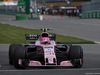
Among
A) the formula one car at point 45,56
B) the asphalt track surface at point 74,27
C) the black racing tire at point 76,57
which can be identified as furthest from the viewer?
the asphalt track surface at point 74,27

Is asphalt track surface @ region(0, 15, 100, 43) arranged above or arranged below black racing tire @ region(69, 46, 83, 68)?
below

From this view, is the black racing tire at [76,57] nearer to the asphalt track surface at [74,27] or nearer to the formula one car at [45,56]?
the formula one car at [45,56]

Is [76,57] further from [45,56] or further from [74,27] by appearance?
[74,27]

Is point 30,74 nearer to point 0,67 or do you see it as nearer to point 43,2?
point 0,67

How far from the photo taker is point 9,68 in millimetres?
11234

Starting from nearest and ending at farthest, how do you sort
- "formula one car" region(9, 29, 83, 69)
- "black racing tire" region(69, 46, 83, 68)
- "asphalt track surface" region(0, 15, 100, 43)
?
"formula one car" region(9, 29, 83, 69)
"black racing tire" region(69, 46, 83, 68)
"asphalt track surface" region(0, 15, 100, 43)

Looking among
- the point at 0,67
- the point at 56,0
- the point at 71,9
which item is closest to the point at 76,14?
the point at 71,9

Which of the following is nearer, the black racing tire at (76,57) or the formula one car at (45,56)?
the formula one car at (45,56)

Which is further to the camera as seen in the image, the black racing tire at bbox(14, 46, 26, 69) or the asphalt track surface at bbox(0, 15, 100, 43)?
the asphalt track surface at bbox(0, 15, 100, 43)

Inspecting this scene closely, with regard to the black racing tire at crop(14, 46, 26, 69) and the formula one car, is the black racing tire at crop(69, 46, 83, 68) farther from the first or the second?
the black racing tire at crop(14, 46, 26, 69)

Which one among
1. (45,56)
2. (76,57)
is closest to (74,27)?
(76,57)

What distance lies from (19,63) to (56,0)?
12790 centimetres

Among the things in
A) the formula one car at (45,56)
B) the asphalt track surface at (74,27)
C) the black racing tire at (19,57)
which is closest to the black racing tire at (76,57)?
the formula one car at (45,56)

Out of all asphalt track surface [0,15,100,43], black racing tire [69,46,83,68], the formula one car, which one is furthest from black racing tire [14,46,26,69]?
asphalt track surface [0,15,100,43]
